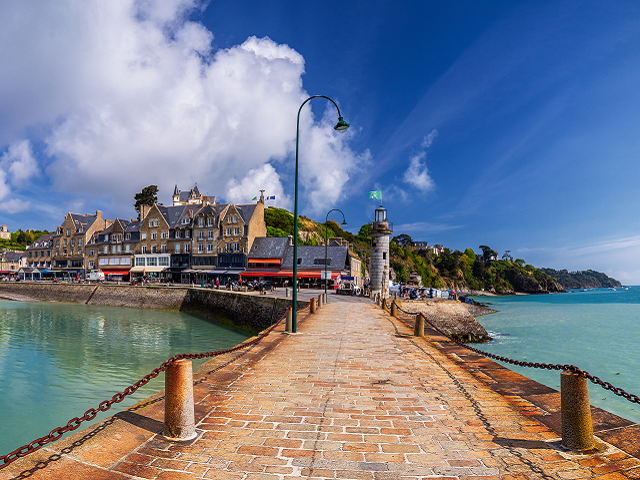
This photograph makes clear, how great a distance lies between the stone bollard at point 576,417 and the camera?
11.9 feet

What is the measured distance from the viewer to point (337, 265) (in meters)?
45.3

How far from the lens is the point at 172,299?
40688mm

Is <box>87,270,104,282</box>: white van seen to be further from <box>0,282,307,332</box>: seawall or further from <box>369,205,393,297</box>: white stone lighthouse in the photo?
<box>369,205,393,297</box>: white stone lighthouse

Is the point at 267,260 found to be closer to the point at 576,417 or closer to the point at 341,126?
the point at 341,126

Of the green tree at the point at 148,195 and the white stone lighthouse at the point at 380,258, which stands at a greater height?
the green tree at the point at 148,195

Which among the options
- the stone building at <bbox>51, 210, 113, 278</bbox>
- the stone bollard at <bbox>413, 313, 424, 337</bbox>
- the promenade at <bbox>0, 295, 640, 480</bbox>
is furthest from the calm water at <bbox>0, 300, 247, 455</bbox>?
the stone building at <bbox>51, 210, 113, 278</bbox>

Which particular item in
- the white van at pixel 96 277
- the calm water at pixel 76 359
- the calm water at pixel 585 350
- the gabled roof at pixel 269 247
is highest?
the gabled roof at pixel 269 247

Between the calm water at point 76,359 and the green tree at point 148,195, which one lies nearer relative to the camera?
the calm water at point 76,359

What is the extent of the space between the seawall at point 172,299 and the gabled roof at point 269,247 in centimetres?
1094

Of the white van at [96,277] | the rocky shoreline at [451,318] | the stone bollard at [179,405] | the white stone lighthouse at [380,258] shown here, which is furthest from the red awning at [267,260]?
the stone bollard at [179,405]

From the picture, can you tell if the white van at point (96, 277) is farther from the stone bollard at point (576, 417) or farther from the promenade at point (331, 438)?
the stone bollard at point (576, 417)

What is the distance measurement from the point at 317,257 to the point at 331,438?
42.4 meters

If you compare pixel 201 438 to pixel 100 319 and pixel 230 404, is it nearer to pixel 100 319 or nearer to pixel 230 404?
pixel 230 404

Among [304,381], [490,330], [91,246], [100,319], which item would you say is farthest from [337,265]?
[91,246]
